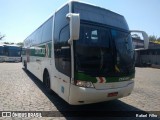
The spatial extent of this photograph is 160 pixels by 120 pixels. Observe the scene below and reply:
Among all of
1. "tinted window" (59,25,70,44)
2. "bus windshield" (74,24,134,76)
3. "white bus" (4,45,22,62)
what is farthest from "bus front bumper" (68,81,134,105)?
"white bus" (4,45,22,62)

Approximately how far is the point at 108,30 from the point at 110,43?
16.9 inches

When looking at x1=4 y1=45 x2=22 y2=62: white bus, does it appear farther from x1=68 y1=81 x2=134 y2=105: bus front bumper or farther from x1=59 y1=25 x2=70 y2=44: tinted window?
x1=68 y1=81 x2=134 y2=105: bus front bumper

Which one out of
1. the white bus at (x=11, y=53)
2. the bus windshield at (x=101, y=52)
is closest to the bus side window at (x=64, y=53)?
the bus windshield at (x=101, y=52)

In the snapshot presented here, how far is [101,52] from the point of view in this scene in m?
5.81

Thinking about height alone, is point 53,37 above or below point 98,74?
above

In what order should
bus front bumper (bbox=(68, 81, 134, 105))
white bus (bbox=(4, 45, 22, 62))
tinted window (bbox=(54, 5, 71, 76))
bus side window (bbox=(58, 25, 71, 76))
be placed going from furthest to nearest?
white bus (bbox=(4, 45, 22, 62)), tinted window (bbox=(54, 5, 71, 76)), bus side window (bbox=(58, 25, 71, 76)), bus front bumper (bbox=(68, 81, 134, 105))

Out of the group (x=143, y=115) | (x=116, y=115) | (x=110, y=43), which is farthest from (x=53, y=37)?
(x=143, y=115)

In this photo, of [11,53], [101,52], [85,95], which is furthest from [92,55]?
[11,53]

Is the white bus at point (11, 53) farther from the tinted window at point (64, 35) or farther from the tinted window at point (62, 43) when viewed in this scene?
the tinted window at point (64, 35)

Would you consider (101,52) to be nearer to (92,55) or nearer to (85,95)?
(92,55)

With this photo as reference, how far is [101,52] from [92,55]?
1.02ft

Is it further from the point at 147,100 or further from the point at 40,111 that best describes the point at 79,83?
the point at 147,100

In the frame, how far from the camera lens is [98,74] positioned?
5.68 meters

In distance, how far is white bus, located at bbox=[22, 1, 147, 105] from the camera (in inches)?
217
